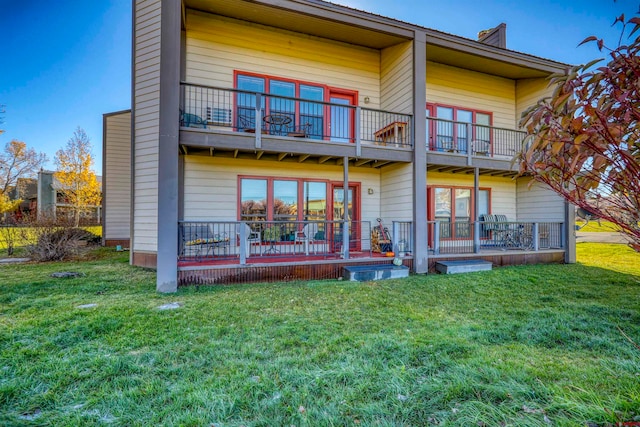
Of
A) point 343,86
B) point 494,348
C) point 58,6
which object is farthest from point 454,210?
point 58,6

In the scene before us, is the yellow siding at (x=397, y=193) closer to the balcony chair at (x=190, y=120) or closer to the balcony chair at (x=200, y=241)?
the balcony chair at (x=200, y=241)

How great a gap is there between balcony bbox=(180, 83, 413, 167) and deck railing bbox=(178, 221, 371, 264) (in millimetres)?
1873

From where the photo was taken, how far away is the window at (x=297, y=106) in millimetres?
8516

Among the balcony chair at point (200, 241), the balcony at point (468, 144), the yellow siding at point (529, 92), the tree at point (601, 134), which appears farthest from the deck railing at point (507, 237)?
the tree at point (601, 134)

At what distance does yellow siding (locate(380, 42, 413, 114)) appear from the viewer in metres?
8.29

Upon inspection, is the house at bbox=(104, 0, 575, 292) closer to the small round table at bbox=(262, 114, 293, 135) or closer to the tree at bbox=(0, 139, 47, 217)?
the small round table at bbox=(262, 114, 293, 135)

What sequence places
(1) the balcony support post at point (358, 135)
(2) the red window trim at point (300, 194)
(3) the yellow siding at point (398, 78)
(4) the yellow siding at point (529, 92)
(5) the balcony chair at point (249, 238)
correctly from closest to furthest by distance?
(5) the balcony chair at point (249, 238) < (1) the balcony support post at point (358, 135) < (3) the yellow siding at point (398, 78) < (2) the red window trim at point (300, 194) < (4) the yellow siding at point (529, 92)

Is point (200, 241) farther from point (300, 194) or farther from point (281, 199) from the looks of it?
point (300, 194)

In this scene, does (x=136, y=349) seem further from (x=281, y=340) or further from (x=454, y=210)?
(x=454, y=210)

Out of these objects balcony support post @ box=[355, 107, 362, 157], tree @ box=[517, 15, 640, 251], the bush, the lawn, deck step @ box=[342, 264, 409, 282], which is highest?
balcony support post @ box=[355, 107, 362, 157]

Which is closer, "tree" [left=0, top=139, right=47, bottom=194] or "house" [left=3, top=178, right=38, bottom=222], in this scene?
"tree" [left=0, top=139, right=47, bottom=194]

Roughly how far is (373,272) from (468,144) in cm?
510

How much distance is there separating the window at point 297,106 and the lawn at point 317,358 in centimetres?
510

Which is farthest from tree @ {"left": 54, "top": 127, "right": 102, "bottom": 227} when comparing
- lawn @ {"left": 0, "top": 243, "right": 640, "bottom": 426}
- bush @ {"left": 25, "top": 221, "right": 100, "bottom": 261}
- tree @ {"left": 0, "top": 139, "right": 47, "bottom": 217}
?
lawn @ {"left": 0, "top": 243, "right": 640, "bottom": 426}
